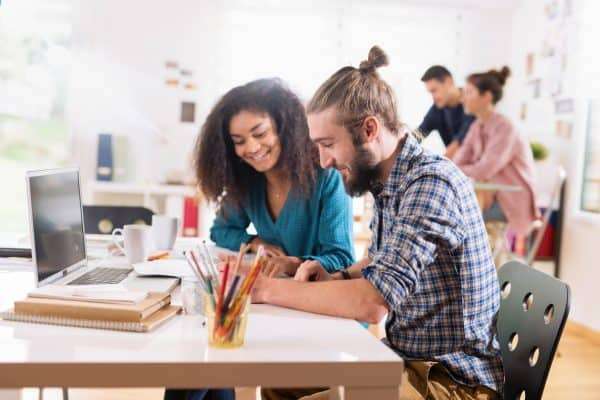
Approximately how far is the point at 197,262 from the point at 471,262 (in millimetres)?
539

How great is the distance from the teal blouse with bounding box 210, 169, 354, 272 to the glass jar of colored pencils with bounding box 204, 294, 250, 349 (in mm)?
827

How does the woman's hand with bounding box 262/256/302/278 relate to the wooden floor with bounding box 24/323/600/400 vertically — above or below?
above

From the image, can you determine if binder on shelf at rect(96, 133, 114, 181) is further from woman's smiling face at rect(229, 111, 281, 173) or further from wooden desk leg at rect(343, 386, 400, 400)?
wooden desk leg at rect(343, 386, 400, 400)

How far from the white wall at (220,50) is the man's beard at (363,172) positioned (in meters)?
3.65

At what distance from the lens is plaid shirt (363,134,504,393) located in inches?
47.9

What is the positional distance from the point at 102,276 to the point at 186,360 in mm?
670

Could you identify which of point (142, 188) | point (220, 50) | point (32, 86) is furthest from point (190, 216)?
point (32, 86)

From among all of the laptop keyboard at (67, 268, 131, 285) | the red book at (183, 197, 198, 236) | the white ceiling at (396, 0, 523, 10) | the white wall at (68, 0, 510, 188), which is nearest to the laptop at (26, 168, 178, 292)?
the laptop keyboard at (67, 268, 131, 285)

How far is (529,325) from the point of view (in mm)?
1321

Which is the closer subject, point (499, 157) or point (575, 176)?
point (499, 157)

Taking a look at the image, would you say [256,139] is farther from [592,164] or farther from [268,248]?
[592,164]

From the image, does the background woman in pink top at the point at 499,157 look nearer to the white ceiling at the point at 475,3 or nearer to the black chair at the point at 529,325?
the white ceiling at the point at 475,3

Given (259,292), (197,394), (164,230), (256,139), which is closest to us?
(259,292)

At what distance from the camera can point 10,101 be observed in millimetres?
4859
